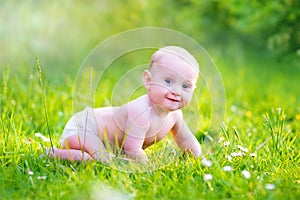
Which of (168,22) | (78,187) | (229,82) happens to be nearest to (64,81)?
(229,82)

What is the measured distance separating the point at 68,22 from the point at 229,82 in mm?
1776

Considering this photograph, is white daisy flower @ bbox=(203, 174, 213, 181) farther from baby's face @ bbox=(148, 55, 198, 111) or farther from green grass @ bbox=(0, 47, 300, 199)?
baby's face @ bbox=(148, 55, 198, 111)

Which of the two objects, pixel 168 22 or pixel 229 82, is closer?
pixel 229 82

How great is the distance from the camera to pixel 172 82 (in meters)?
2.17

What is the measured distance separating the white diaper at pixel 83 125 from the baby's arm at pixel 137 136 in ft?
0.65

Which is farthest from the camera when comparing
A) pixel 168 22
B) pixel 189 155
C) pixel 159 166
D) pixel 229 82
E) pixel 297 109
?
pixel 168 22

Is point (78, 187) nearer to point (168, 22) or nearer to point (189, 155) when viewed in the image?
point (189, 155)

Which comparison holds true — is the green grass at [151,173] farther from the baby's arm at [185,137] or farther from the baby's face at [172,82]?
the baby's face at [172,82]

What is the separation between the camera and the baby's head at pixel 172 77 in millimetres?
2150

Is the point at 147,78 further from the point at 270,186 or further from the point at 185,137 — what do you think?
the point at 270,186

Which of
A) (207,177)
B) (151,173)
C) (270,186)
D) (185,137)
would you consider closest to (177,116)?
(185,137)

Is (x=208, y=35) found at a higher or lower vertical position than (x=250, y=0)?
lower

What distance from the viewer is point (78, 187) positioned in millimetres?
1949

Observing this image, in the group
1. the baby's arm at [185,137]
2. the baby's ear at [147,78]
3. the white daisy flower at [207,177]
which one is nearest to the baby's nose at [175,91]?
the baby's ear at [147,78]
